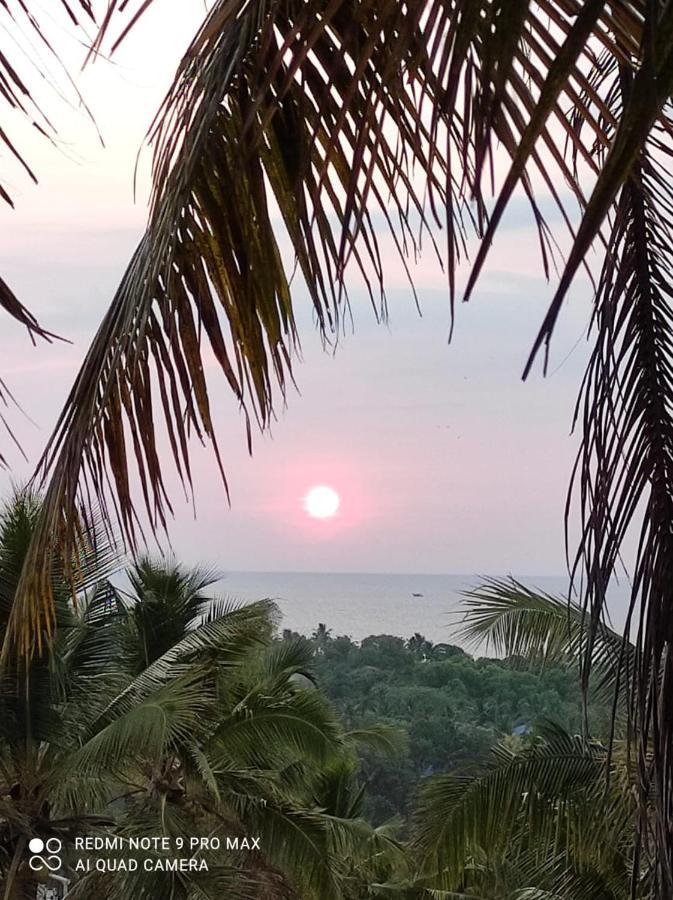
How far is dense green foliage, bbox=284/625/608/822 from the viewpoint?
20.7 meters

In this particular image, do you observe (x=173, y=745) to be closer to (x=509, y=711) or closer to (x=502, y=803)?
(x=502, y=803)

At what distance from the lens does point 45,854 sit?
858 cm

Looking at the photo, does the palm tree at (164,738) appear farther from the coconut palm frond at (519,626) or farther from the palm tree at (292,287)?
the palm tree at (292,287)

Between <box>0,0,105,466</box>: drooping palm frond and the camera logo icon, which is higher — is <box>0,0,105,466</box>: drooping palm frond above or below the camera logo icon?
above

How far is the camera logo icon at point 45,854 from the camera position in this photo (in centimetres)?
845

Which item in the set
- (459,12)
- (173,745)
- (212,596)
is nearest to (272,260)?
(459,12)

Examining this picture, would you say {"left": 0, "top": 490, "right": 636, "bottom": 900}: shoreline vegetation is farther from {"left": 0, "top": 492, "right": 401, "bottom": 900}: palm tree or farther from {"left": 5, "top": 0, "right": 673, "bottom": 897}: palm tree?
{"left": 5, "top": 0, "right": 673, "bottom": 897}: palm tree

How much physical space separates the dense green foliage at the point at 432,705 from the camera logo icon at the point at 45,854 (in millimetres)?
11654

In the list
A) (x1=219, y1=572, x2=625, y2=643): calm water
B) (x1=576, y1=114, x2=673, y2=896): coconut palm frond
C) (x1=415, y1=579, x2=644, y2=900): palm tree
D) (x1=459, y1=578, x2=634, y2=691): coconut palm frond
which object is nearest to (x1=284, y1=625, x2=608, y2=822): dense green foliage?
(x1=415, y1=579, x2=644, y2=900): palm tree

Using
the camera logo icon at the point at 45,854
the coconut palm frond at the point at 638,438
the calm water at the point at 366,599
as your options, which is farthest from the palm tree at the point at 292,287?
the calm water at the point at 366,599

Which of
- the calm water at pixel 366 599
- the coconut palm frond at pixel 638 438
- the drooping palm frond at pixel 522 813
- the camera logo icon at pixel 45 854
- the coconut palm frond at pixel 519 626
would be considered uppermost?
the calm water at pixel 366 599

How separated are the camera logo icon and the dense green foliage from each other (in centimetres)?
1165

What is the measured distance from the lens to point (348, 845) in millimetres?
11430

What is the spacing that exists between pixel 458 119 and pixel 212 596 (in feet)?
32.4
